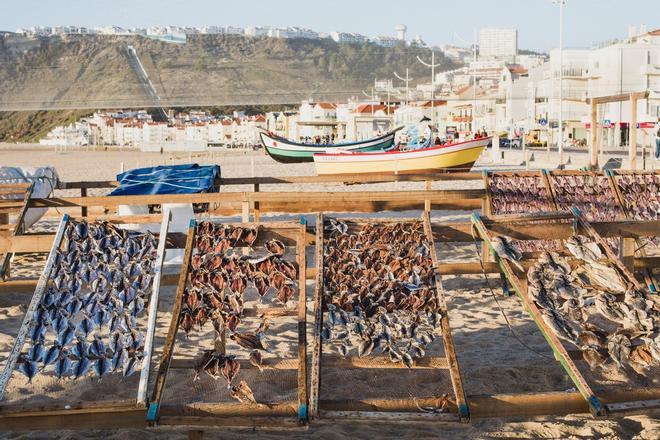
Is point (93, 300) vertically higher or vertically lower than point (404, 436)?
higher

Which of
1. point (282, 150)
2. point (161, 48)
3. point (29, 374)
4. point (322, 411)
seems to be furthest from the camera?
point (161, 48)

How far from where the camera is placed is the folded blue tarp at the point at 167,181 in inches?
325

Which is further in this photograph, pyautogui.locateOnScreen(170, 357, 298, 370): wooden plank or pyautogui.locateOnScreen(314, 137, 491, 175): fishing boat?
pyautogui.locateOnScreen(314, 137, 491, 175): fishing boat

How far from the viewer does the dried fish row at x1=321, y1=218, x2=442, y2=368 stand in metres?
3.55

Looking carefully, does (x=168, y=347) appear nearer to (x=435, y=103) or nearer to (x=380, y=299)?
(x=380, y=299)

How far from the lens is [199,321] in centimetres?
356

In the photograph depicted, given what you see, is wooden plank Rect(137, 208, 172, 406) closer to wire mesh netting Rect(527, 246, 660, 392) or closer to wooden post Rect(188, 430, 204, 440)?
wooden post Rect(188, 430, 204, 440)

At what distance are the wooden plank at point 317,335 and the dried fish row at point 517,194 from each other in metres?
3.49

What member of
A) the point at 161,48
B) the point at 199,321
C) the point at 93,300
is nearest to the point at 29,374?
the point at 93,300

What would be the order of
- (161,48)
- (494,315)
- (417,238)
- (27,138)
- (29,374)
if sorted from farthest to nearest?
(27,138) → (161,48) → (494,315) → (417,238) → (29,374)

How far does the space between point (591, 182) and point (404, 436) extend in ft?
13.7

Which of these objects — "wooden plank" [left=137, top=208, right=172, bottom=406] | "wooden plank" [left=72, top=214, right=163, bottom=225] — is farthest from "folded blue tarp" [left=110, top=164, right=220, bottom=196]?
"wooden plank" [left=137, top=208, right=172, bottom=406]

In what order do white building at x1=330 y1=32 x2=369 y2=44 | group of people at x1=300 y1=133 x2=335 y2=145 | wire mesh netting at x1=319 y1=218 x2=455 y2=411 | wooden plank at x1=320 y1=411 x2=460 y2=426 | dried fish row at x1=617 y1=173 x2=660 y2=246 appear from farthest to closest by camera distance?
white building at x1=330 y1=32 x2=369 y2=44 < group of people at x1=300 y1=133 x2=335 y2=145 < dried fish row at x1=617 y1=173 x2=660 y2=246 < wire mesh netting at x1=319 y1=218 x2=455 y2=411 < wooden plank at x1=320 y1=411 x2=460 y2=426

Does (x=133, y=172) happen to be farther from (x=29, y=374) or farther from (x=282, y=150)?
(x=282, y=150)
